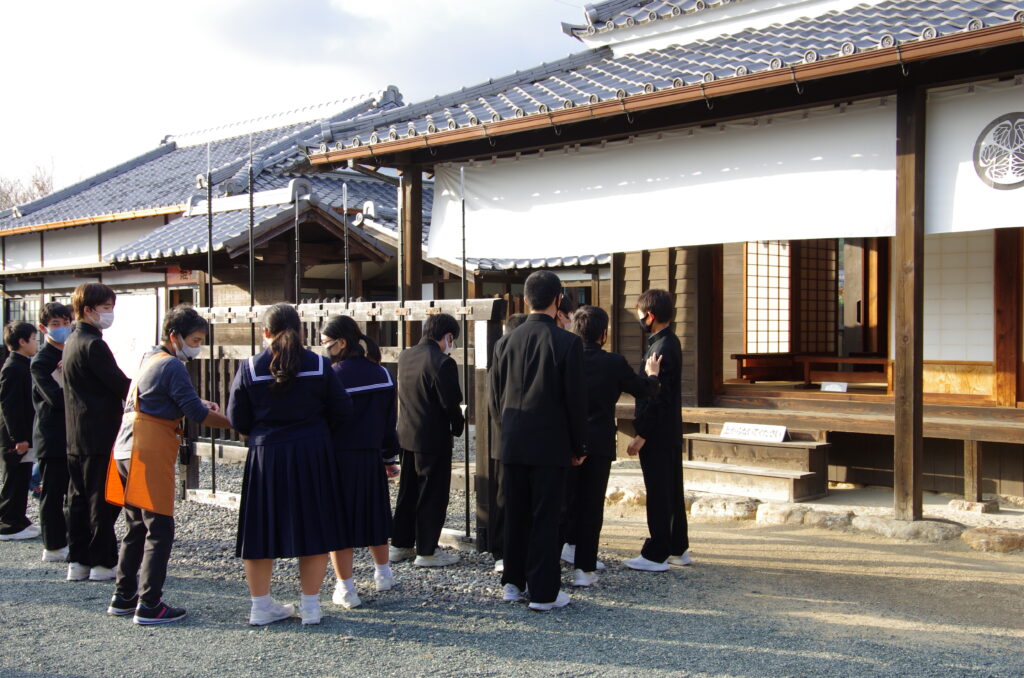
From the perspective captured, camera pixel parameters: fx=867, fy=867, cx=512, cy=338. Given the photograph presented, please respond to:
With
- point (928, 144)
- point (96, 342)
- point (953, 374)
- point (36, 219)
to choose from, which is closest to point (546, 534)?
point (96, 342)

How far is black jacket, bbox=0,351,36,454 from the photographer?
717cm

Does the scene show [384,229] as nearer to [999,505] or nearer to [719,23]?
[719,23]

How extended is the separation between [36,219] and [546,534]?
1701 centimetres

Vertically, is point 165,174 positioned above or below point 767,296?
above

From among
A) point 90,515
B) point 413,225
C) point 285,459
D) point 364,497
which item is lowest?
point 90,515

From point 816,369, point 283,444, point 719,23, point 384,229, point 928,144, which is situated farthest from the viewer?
point 384,229

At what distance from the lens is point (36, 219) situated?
18.3 meters

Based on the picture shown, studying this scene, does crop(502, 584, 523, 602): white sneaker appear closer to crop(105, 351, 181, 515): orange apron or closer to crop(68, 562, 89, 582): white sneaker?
crop(105, 351, 181, 515): orange apron

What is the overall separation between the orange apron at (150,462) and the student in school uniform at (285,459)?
20.8 inches

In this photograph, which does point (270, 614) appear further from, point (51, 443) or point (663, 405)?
point (663, 405)

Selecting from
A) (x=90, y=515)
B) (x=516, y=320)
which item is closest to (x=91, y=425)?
(x=90, y=515)

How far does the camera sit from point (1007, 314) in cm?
828

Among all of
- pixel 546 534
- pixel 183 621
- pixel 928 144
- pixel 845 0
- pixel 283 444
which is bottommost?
pixel 183 621

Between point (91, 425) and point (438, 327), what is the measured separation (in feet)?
8.05
